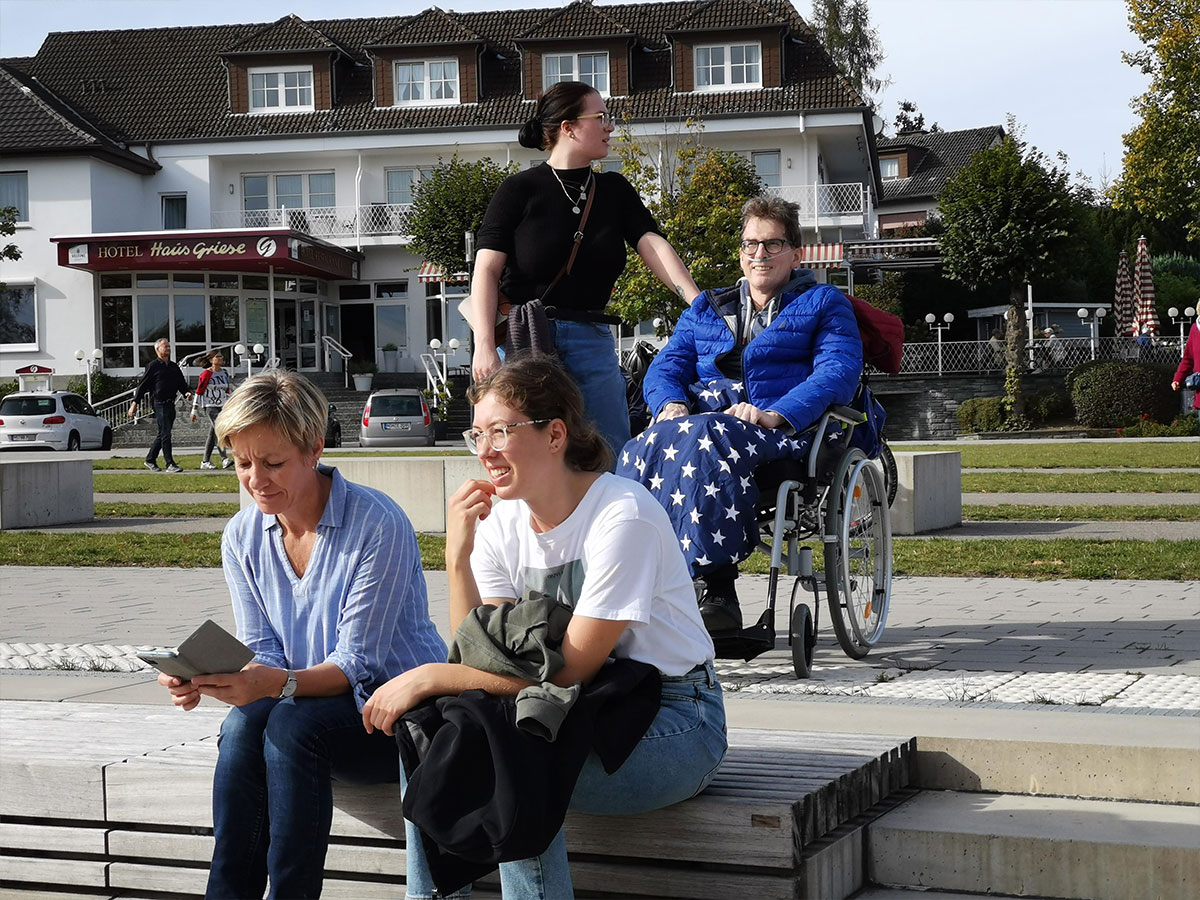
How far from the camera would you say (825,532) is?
545 cm

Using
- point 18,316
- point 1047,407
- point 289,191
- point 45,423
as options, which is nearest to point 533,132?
point 45,423

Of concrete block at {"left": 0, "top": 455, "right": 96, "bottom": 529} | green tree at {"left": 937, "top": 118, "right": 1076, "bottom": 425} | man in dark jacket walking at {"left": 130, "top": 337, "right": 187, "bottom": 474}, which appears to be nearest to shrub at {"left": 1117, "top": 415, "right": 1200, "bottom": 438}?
green tree at {"left": 937, "top": 118, "right": 1076, "bottom": 425}

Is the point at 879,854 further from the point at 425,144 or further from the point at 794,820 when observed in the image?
the point at 425,144

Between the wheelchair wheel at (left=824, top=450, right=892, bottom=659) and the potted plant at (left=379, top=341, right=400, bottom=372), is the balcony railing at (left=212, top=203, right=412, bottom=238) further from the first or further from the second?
the wheelchair wheel at (left=824, top=450, right=892, bottom=659)

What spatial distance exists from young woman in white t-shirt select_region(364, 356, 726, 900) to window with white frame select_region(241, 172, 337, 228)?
148 ft

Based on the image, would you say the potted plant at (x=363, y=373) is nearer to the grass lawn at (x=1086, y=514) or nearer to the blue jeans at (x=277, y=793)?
the grass lawn at (x=1086, y=514)

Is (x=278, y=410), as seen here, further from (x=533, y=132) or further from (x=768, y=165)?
(x=768, y=165)

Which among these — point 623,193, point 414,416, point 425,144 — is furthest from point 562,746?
point 425,144

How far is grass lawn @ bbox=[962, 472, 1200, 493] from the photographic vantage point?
14.9m

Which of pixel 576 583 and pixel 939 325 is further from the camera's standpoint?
pixel 939 325

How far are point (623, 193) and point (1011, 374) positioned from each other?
1229 inches

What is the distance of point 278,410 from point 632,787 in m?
1.20

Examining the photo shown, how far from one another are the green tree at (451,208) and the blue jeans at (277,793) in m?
38.2

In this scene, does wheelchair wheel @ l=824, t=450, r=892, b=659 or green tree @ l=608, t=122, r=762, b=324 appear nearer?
wheelchair wheel @ l=824, t=450, r=892, b=659
